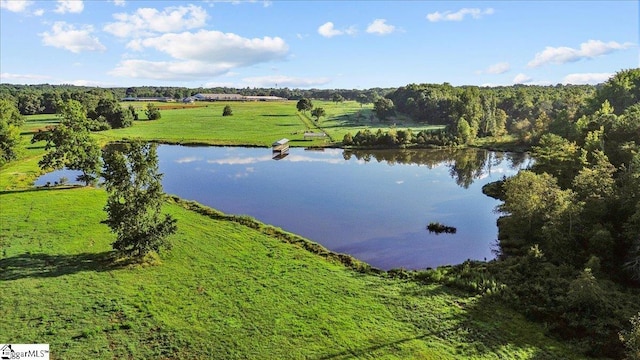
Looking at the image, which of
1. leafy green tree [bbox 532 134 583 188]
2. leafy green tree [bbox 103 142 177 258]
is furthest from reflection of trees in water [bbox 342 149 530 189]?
leafy green tree [bbox 103 142 177 258]

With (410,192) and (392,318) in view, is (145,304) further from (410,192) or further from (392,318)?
(410,192)

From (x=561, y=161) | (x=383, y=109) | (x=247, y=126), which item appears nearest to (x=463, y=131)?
(x=383, y=109)

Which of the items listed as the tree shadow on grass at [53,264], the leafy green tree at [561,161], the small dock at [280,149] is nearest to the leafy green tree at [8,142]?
the tree shadow on grass at [53,264]

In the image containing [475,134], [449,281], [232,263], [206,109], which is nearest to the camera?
[449,281]

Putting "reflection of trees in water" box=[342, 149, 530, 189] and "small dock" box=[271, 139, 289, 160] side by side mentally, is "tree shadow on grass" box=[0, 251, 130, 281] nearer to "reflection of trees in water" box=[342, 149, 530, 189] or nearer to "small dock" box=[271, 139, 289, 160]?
"reflection of trees in water" box=[342, 149, 530, 189]

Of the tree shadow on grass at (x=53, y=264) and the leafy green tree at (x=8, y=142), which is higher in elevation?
the leafy green tree at (x=8, y=142)

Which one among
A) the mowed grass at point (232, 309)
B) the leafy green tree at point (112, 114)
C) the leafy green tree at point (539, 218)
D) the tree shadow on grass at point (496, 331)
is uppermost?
the leafy green tree at point (112, 114)

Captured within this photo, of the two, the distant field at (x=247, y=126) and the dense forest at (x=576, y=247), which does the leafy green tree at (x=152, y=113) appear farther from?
the dense forest at (x=576, y=247)

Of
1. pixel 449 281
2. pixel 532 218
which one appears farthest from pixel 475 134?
pixel 449 281
